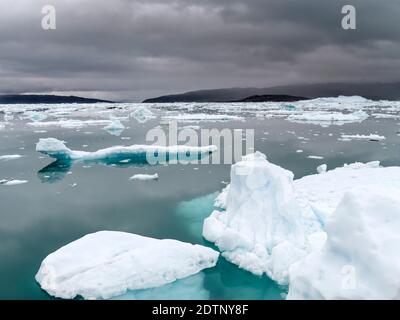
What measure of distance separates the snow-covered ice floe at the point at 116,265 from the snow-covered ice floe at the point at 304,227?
2.61 feet

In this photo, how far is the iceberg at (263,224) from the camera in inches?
252

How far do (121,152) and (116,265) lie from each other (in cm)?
1080

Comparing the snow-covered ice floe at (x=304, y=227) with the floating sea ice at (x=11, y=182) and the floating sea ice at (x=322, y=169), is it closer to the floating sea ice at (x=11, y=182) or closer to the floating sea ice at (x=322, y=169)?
the floating sea ice at (x=322, y=169)

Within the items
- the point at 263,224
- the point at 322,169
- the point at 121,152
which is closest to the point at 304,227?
the point at 263,224

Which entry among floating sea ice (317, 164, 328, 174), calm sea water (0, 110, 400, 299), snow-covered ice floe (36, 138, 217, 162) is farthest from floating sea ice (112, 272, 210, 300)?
snow-covered ice floe (36, 138, 217, 162)

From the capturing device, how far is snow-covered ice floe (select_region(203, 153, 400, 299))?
400 cm

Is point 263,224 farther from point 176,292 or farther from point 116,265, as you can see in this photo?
point 116,265

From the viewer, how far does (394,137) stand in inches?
901

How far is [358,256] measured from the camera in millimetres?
4055

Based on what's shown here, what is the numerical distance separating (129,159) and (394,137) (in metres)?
15.3

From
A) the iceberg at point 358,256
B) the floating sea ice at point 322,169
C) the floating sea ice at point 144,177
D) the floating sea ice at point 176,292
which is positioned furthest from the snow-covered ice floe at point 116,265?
the floating sea ice at point 322,169

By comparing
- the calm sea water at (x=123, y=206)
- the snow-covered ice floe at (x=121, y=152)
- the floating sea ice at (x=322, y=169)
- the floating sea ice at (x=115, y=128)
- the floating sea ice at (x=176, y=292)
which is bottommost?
the floating sea ice at (x=176, y=292)
